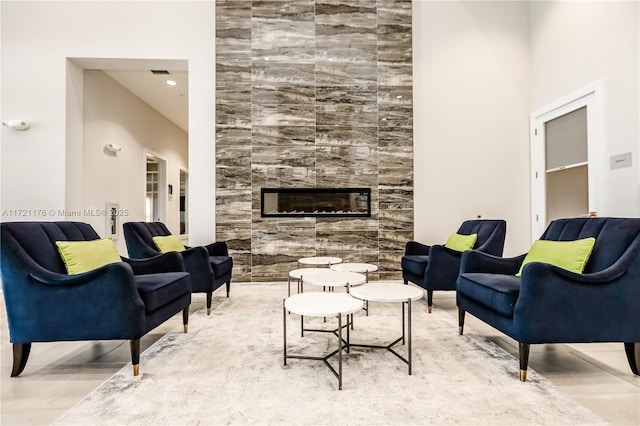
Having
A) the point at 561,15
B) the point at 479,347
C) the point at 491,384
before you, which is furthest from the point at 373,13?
the point at 491,384

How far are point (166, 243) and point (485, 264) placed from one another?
2.96 metres

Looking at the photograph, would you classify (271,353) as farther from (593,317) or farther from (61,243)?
(593,317)

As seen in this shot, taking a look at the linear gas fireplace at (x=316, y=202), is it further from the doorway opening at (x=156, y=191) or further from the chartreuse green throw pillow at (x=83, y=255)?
the doorway opening at (x=156, y=191)

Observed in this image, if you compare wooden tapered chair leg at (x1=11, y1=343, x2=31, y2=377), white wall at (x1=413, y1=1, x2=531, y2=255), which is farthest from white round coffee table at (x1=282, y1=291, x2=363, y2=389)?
white wall at (x1=413, y1=1, x2=531, y2=255)

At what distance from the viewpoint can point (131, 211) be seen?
6660mm

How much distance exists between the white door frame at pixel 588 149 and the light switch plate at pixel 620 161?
10cm

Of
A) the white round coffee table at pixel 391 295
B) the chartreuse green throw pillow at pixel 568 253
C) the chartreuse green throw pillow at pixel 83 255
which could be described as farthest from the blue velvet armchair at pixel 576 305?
the chartreuse green throw pillow at pixel 83 255

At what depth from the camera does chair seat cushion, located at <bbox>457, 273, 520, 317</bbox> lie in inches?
80.4

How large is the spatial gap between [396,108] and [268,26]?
2.14 meters

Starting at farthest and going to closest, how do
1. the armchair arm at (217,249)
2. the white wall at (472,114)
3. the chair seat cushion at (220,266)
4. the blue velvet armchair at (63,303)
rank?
the white wall at (472,114)
the armchair arm at (217,249)
the chair seat cushion at (220,266)
the blue velvet armchair at (63,303)

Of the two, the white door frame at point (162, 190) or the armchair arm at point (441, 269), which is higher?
the white door frame at point (162, 190)

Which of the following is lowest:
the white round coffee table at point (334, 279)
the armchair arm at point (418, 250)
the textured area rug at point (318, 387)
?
the textured area rug at point (318, 387)

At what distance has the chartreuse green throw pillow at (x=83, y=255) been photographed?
7.41 ft

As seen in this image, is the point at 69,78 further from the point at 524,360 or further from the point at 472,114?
the point at 524,360
